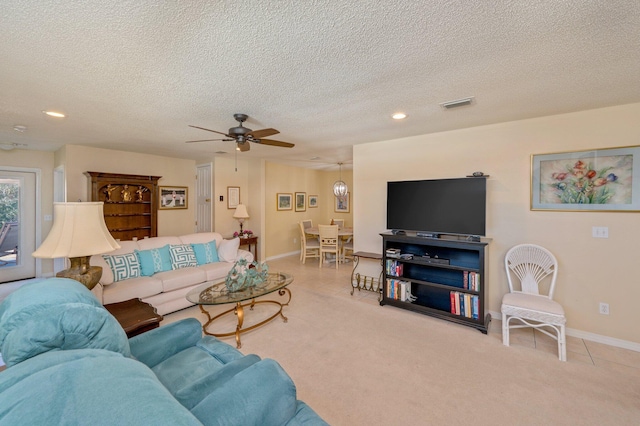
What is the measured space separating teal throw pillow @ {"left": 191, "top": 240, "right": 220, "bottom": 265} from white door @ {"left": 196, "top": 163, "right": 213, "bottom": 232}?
6.29ft

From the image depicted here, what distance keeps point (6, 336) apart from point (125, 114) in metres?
2.62

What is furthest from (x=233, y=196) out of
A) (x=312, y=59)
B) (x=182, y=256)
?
(x=312, y=59)

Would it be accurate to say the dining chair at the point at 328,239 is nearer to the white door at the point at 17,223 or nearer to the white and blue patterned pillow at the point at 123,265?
the white and blue patterned pillow at the point at 123,265

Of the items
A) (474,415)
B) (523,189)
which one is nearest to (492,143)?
(523,189)

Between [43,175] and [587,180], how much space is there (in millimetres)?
8478

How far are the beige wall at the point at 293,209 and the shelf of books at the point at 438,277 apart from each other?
3.70m

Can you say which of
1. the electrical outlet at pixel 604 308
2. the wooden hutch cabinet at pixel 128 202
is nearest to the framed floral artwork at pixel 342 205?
the wooden hutch cabinet at pixel 128 202

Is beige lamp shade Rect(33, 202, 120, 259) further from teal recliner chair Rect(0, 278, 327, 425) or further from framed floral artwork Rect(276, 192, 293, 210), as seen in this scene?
framed floral artwork Rect(276, 192, 293, 210)

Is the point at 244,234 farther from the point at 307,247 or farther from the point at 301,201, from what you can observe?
the point at 301,201

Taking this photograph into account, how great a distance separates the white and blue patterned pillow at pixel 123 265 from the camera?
318 cm

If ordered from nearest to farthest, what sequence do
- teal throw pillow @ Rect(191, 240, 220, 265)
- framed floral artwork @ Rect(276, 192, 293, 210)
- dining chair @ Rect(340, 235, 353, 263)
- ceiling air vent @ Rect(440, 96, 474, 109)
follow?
ceiling air vent @ Rect(440, 96, 474, 109), teal throw pillow @ Rect(191, 240, 220, 265), dining chair @ Rect(340, 235, 353, 263), framed floral artwork @ Rect(276, 192, 293, 210)

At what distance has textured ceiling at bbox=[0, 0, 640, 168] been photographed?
1372 mm

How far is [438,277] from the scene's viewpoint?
3498mm

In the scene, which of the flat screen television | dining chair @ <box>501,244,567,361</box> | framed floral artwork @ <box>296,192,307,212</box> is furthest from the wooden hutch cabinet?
dining chair @ <box>501,244,567,361</box>
